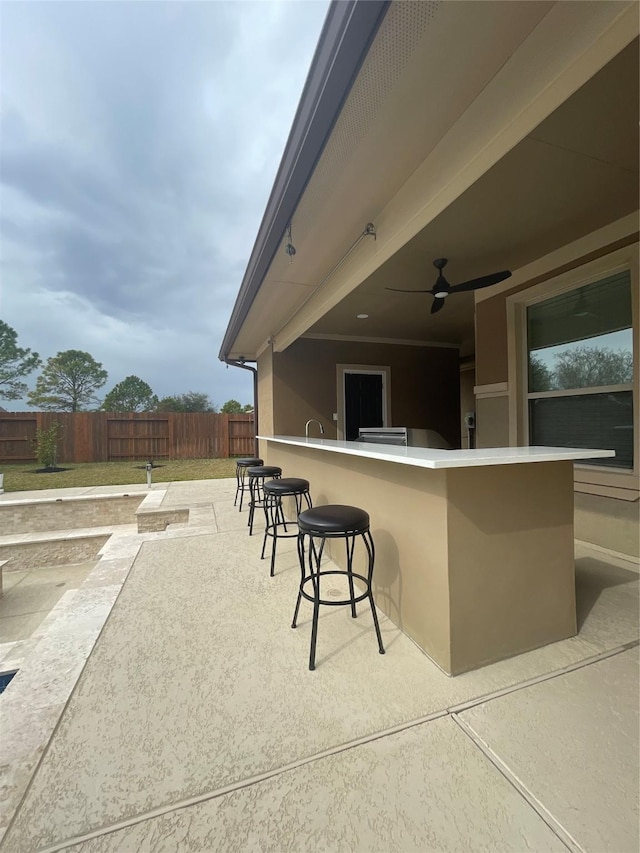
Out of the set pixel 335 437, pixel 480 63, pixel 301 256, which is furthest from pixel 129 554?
pixel 480 63

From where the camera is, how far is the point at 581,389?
10.6ft

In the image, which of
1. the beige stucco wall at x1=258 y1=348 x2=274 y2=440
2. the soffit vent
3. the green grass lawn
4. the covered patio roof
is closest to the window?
the covered patio roof

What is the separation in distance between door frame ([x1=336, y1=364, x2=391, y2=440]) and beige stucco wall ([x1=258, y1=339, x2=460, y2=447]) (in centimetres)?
6

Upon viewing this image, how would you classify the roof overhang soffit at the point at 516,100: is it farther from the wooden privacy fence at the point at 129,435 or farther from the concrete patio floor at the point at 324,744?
the wooden privacy fence at the point at 129,435

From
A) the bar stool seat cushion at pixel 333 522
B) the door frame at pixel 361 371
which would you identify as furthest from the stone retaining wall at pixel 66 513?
the bar stool seat cushion at pixel 333 522

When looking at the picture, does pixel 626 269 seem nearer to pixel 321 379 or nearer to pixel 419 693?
pixel 419 693

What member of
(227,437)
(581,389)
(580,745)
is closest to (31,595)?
(580,745)

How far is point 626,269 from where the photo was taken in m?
2.81

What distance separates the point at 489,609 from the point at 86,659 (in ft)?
6.24

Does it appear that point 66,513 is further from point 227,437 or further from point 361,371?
point 227,437

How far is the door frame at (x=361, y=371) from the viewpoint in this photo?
5.87m

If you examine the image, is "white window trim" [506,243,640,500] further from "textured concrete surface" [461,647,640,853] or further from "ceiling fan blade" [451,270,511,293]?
"textured concrete surface" [461,647,640,853]

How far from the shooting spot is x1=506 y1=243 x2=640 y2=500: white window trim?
8.94 feet

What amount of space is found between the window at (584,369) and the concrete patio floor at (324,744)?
64.7 inches
